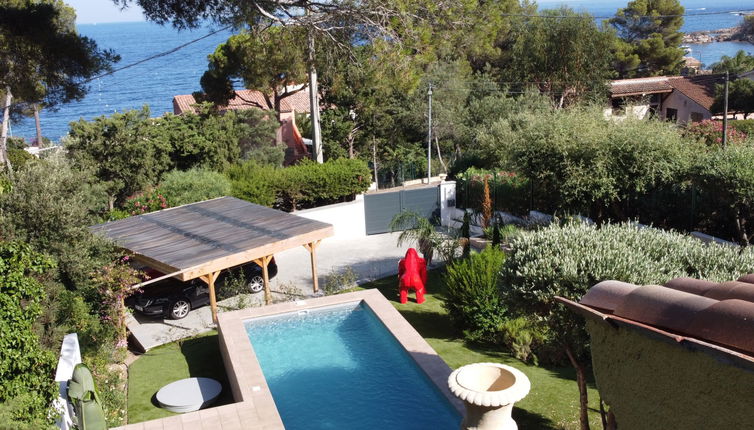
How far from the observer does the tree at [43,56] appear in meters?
13.6

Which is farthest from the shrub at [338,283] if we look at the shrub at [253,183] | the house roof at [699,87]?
the house roof at [699,87]

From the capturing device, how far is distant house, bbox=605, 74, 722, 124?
40156 mm

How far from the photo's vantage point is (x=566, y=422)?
32.7 ft

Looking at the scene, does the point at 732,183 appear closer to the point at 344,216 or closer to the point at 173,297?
the point at 344,216

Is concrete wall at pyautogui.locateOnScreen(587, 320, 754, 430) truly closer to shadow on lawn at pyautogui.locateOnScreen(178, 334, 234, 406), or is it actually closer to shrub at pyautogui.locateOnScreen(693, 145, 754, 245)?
shadow on lawn at pyautogui.locateOnScreen(178, 334, 234, 406)

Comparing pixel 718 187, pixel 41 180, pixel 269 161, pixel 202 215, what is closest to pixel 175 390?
pixel 41 180

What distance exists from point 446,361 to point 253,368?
3.52 metres

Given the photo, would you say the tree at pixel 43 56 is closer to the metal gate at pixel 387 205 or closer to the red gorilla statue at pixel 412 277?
the red gorilla statue at pixel 412 277

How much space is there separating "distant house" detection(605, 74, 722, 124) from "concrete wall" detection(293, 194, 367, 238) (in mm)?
22705

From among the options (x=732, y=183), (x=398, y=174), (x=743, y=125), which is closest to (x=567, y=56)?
(x=743, y=125)

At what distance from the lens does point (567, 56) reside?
35625 mm

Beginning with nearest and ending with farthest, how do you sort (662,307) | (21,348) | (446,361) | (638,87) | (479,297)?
(662,307), (21,348), (446,361), (479,297), (638,87)

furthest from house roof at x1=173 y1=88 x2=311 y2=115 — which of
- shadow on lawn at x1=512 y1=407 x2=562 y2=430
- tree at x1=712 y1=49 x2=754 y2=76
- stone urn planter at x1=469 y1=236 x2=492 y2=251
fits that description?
shadow on lawn at x1=512 y1=407 x2=562 y2=430

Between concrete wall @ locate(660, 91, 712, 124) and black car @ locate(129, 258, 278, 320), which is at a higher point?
concrete wall @ locate(660, 91, 712, 124)
